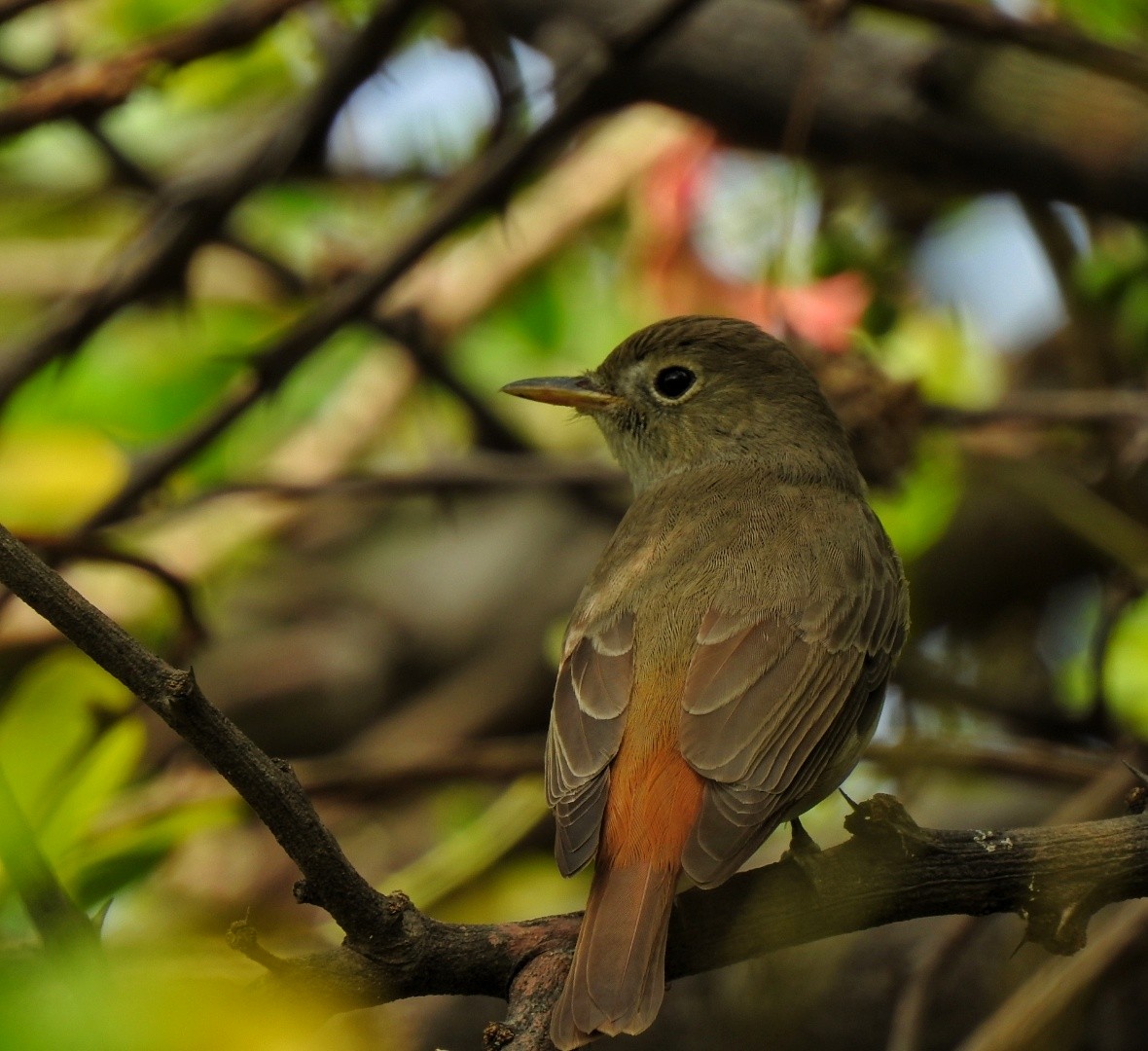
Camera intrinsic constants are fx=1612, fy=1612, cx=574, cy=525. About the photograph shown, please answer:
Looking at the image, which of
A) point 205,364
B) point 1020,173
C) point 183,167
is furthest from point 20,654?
point 1020,173

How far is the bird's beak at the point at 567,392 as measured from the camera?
14.5ft

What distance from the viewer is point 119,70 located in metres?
4.07

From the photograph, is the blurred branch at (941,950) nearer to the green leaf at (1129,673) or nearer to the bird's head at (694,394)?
the green leaf at (1129,673)

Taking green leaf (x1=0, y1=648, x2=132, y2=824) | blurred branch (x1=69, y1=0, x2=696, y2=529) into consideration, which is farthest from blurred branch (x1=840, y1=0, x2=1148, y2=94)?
green leaf (x1=0, y1=648, x2=132, y2=824)

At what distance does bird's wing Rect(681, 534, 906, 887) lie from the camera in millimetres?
3051

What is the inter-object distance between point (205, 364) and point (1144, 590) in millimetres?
2992

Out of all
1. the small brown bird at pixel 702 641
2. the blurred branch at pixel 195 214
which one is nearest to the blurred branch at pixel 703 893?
the small brown bird at pixel 702 641

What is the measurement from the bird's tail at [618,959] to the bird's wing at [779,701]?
0.09m

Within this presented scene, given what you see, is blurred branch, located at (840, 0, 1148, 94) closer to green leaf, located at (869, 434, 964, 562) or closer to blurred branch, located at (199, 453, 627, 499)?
green leaf, located at (869, 434, 964, 562)

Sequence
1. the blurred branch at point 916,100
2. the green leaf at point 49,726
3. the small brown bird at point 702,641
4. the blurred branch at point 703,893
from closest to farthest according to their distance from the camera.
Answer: the blurred branch at point 703,893
the small brown bird at point 702,641
the green leaf at point 49,726
the blurred branch at point 916,100

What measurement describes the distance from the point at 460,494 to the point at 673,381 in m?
1.22

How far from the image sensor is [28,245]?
648cm

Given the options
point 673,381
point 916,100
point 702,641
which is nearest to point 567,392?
point 673,381

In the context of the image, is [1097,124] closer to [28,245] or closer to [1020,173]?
[1020,173]
